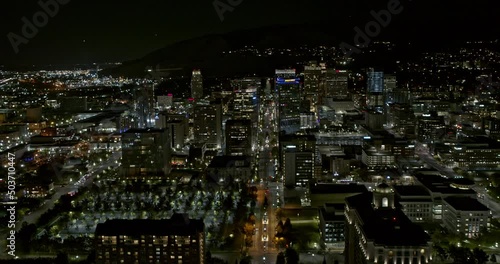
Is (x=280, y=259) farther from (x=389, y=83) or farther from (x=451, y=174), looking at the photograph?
(x=389, y=83)

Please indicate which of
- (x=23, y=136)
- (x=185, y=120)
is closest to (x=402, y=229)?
(x=185, y=120)

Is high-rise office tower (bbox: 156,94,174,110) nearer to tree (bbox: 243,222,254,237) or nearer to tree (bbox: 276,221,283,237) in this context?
tree (bbox: 243,222,254,237)

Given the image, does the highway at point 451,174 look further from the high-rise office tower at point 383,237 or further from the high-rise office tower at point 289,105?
the high-rise office tower at point 383,237

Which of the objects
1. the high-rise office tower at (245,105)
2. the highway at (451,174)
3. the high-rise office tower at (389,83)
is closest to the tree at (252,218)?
the highway at (451,174)

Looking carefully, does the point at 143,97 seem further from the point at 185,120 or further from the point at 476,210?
the point at 476,210

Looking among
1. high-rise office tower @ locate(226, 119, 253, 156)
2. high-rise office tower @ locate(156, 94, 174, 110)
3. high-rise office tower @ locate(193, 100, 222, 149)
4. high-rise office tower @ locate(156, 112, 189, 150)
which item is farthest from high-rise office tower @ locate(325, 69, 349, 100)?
high-rise office tower @ locate(226, 119, 253, 156)

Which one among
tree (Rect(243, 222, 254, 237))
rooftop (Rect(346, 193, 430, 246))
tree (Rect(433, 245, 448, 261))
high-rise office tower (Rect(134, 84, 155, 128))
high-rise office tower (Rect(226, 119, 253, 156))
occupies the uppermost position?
high-rise office tower (Rect(134, 84, 155, 128))
